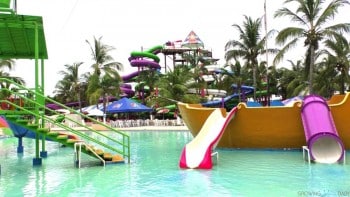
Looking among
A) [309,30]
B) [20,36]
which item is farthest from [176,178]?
[309,30]

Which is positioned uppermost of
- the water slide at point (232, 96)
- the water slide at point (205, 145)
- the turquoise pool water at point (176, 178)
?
the water slide at point (232, 96)

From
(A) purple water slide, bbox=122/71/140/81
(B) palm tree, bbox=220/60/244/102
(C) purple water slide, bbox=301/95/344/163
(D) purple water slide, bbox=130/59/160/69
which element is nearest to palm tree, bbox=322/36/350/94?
(C) purple water slide, bbox=301/95/344/163

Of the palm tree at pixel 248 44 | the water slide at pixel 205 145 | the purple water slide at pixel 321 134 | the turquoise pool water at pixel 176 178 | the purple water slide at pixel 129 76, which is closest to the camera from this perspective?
the turquoise pool water at pixel 176 178

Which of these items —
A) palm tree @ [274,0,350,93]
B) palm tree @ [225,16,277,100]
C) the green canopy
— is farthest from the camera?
palm tree @ [225,16,277,100]

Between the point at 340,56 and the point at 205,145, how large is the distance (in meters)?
17.9

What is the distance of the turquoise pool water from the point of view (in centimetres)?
800

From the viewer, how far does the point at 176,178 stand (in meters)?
9.61

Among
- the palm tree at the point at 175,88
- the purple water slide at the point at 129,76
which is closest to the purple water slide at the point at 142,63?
the purple water slide at the point at 129,76

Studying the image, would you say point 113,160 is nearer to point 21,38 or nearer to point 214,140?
point 214,140

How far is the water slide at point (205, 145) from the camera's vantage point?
37.0 feet

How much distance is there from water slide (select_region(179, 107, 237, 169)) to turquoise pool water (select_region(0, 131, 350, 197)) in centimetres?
35

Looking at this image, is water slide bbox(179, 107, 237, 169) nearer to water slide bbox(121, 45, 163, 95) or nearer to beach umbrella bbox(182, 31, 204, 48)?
water slide bbox(121, 45, 163, 95)

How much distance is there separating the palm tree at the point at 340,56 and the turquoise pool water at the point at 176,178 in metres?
12.0

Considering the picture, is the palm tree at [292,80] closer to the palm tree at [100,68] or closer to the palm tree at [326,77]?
the palm tree at [326,77]
